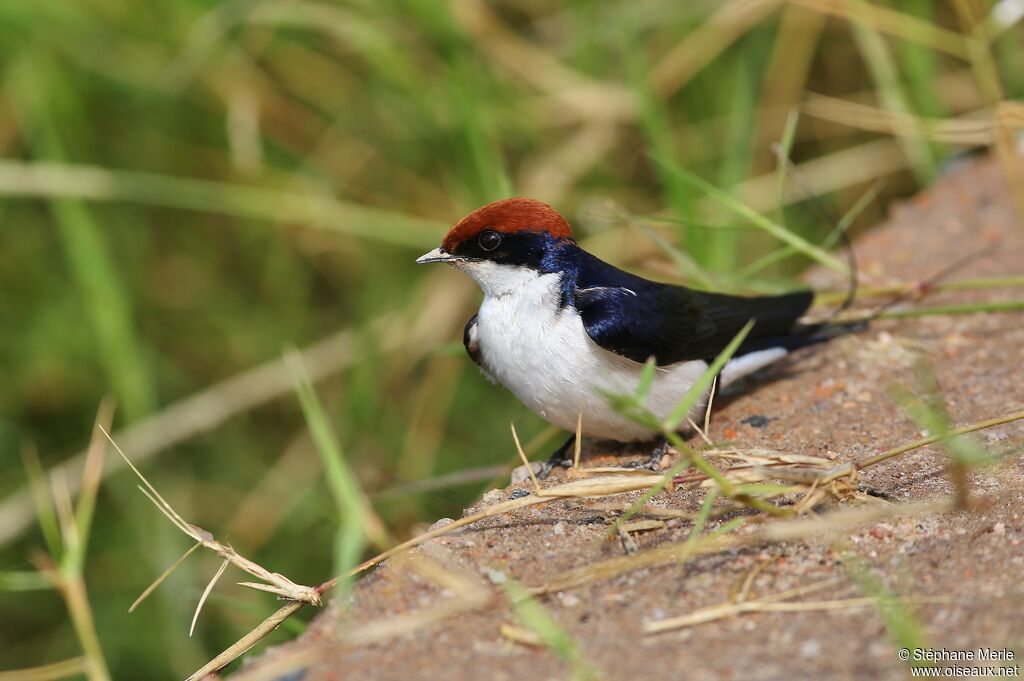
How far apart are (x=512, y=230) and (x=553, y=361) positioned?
1.22ft

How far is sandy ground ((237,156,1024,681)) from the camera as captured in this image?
1.75m

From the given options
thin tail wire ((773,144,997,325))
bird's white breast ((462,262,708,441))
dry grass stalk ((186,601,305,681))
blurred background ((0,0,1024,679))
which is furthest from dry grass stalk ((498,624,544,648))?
blurred background ((0,0,1024,679))

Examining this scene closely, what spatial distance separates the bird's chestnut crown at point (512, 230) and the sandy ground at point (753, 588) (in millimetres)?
572

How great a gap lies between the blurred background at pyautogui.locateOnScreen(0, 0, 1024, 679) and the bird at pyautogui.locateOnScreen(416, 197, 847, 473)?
3.55ft

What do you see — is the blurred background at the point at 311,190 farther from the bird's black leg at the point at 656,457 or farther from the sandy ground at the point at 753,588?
the sandy ground at the point at 753,588

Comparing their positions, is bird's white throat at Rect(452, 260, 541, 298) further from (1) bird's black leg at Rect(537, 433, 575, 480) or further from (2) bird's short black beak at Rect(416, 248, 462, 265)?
(1) bird's black leg at Rect(537, 433, 575, 480)

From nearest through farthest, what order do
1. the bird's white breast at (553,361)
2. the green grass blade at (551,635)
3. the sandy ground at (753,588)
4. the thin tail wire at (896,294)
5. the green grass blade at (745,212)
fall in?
the green grass blade at (551,635) < the sandy ground at (753,588) < the bird's white breast at (553,361) < the green grass blade at (745,212) < the thin tail wire at (896,294)

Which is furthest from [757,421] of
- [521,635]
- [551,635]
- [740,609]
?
[551,635]

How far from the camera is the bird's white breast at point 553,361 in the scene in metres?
2.62

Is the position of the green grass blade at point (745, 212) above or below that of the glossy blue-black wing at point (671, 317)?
above

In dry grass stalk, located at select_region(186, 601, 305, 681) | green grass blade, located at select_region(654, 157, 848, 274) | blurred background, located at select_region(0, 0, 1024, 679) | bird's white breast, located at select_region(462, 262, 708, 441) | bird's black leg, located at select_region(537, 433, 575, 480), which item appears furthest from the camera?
blurred background, located at select_region(0, 0, 1024, 679)

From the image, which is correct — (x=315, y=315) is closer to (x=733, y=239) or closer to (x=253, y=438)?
(x=253, y=438)

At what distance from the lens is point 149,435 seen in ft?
13.6

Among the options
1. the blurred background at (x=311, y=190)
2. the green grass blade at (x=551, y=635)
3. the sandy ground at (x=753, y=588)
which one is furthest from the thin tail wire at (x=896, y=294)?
the green grass blade at (x=551, y=635)
